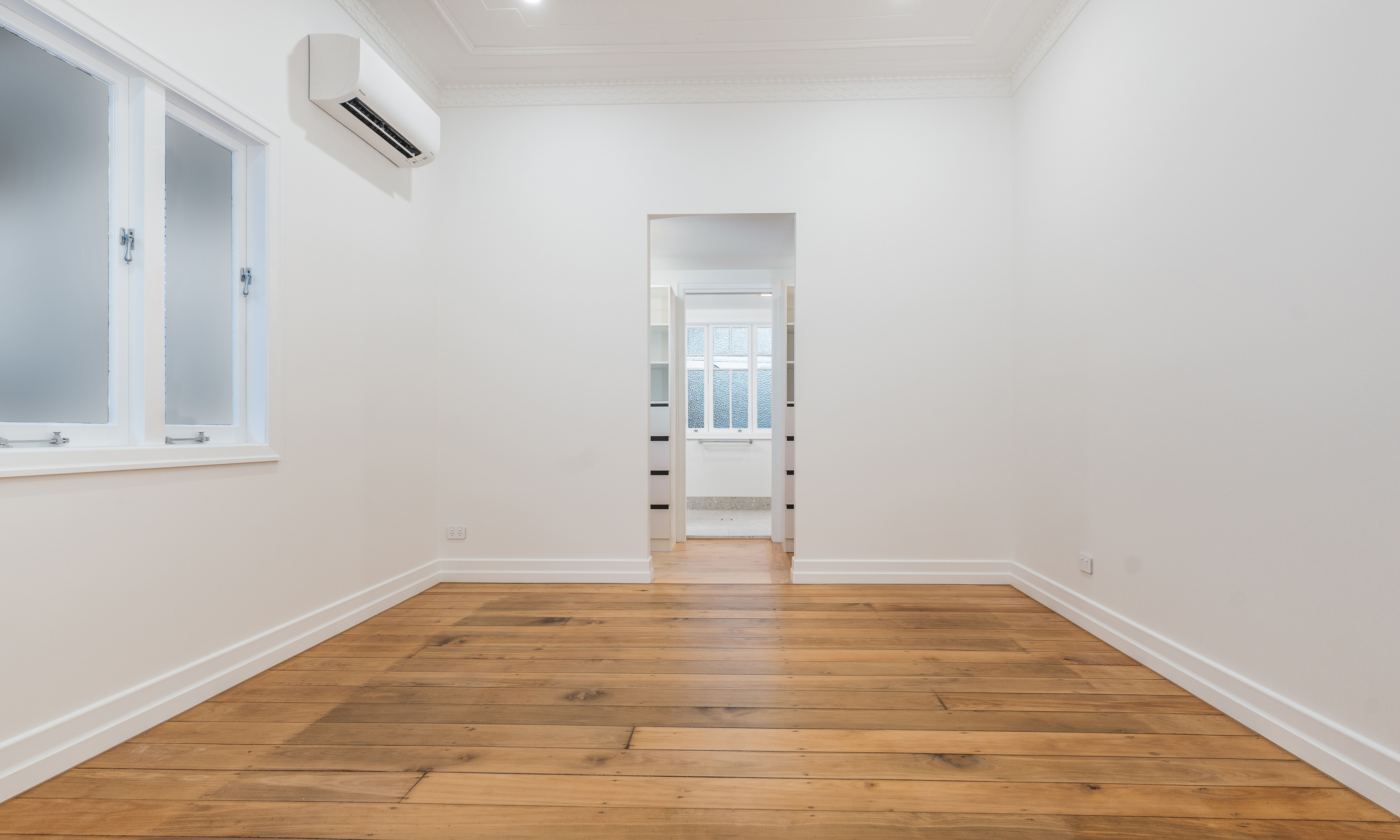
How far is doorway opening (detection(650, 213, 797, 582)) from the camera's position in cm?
478

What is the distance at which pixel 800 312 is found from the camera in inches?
145

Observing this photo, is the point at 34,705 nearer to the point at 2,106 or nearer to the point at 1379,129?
the point at 2,106

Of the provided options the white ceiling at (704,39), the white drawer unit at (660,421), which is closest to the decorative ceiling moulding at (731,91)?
the white ceiling at (704,39)

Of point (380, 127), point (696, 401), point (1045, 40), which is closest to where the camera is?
point (380, 127)

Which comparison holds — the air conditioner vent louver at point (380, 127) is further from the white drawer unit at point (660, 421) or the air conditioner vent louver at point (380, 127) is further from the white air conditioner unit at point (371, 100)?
the white drawer unit at point (660, 421)

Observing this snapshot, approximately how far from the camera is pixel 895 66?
3.63 m

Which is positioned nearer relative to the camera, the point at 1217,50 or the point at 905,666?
the point at 1217,50

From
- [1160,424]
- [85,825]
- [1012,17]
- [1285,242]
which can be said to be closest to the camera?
[85,825]

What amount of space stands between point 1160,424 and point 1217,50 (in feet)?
4.28

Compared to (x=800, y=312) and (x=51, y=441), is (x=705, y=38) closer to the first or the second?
(x=800, y=312)

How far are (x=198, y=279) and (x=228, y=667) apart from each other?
1398mm

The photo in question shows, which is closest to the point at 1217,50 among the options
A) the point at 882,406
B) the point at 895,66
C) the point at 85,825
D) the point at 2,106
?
the point at 895,66

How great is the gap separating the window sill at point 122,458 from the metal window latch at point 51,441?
0.10ft

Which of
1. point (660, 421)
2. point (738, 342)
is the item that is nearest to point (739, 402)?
point (738, 342)
